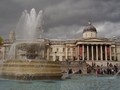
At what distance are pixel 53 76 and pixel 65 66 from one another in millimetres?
40992

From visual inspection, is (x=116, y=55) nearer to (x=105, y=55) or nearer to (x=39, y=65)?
(x=105, y=55)

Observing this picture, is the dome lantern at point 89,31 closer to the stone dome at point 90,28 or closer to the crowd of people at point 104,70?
the stone dome at point 90,28

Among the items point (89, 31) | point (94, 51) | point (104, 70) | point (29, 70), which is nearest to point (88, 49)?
point (94, 51)

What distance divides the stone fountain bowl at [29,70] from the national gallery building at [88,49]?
6580cm

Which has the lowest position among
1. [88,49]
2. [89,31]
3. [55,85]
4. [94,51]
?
[55,85]

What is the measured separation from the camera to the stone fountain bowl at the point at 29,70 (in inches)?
894

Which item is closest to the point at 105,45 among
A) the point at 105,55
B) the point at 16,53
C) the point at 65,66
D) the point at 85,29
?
the point at 105,55

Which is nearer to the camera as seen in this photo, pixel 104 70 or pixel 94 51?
pixel 104 70

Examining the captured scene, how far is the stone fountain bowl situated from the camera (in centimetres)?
2272

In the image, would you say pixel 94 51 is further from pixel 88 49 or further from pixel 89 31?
pixel 89 31

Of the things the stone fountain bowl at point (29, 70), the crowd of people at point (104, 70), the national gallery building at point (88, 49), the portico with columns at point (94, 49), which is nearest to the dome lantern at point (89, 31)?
the national gallery building at point (88, 49)

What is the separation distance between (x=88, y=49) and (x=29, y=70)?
249 feet

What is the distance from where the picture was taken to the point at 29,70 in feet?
74.7

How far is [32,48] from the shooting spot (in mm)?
24391
